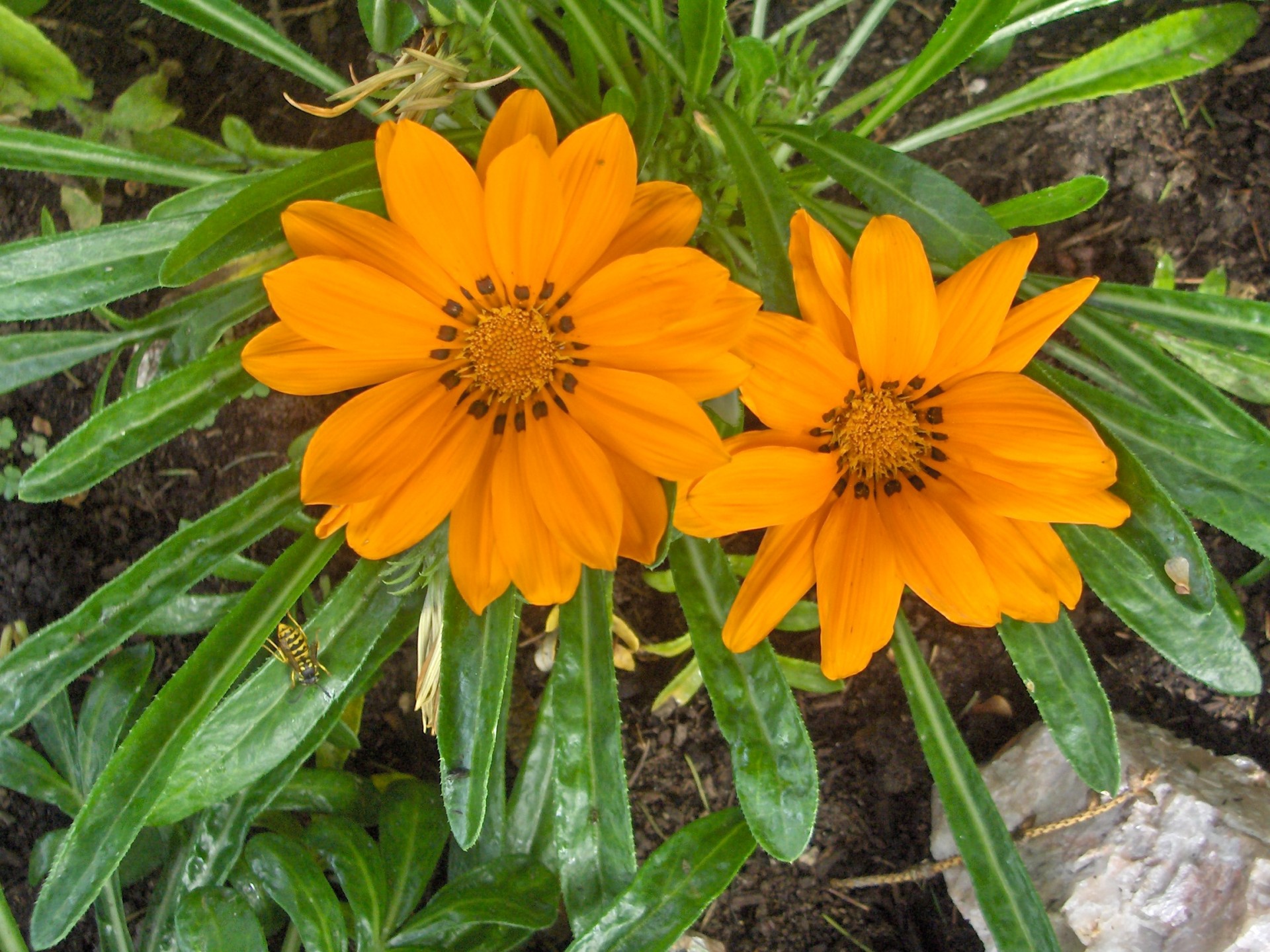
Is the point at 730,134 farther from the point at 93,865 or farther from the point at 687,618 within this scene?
the point at 93,865

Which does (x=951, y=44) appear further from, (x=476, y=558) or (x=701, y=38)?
(x=476, y=558)

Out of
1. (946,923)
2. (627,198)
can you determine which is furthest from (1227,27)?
(946,923)

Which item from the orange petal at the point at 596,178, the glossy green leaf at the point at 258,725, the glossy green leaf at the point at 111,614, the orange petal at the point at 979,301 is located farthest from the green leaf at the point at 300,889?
the orange petal at the point at 979,301

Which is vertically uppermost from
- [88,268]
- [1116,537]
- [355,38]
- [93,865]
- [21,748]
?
[355,38]

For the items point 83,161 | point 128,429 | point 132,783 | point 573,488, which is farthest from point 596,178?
point 132,783

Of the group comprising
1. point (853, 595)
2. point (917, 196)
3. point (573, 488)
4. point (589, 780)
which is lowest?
point (589, 780)

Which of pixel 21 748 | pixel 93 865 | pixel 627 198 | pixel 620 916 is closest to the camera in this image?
pixel 627 198
